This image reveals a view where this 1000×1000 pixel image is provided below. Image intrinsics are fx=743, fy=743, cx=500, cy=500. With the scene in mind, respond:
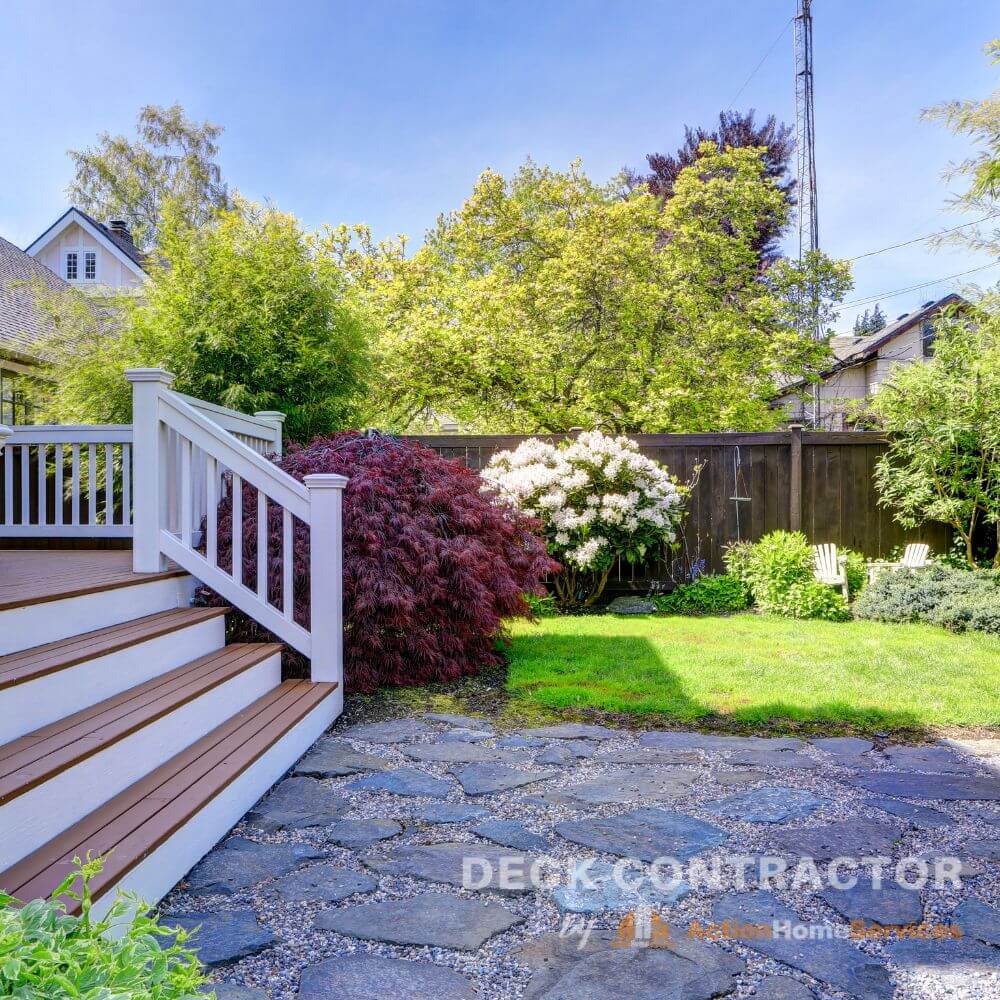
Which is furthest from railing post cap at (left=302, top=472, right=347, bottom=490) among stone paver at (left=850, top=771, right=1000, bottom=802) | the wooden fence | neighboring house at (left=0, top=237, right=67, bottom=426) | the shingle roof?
the shingle roof

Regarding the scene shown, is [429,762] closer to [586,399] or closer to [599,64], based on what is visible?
[586,399]

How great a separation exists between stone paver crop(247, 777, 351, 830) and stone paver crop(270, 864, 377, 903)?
1.00 ft

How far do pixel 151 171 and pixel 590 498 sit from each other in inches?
689

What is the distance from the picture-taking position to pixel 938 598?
19.0ft

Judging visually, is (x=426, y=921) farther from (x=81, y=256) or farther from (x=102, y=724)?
(x=81, y=256)

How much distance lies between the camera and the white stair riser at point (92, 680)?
6.54 ft

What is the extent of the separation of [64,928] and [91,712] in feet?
4.82

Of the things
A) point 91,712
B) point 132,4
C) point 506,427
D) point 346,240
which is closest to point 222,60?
point 132,4

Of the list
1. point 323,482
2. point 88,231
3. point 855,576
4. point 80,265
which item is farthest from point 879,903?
point 80,265

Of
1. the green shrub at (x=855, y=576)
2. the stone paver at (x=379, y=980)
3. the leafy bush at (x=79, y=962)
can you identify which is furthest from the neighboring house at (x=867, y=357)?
the leafy bush at (x=79, y=962)

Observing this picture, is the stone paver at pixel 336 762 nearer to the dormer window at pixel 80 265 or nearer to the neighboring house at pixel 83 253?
the neighboring house at pixel 83 253

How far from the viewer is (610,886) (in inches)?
76.4

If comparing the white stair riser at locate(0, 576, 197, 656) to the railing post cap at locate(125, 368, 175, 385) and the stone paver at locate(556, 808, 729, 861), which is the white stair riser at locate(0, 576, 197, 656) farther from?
the stone paver at locate(556, 808, 729, 861)

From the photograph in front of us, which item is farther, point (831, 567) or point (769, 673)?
point (831, 567)
